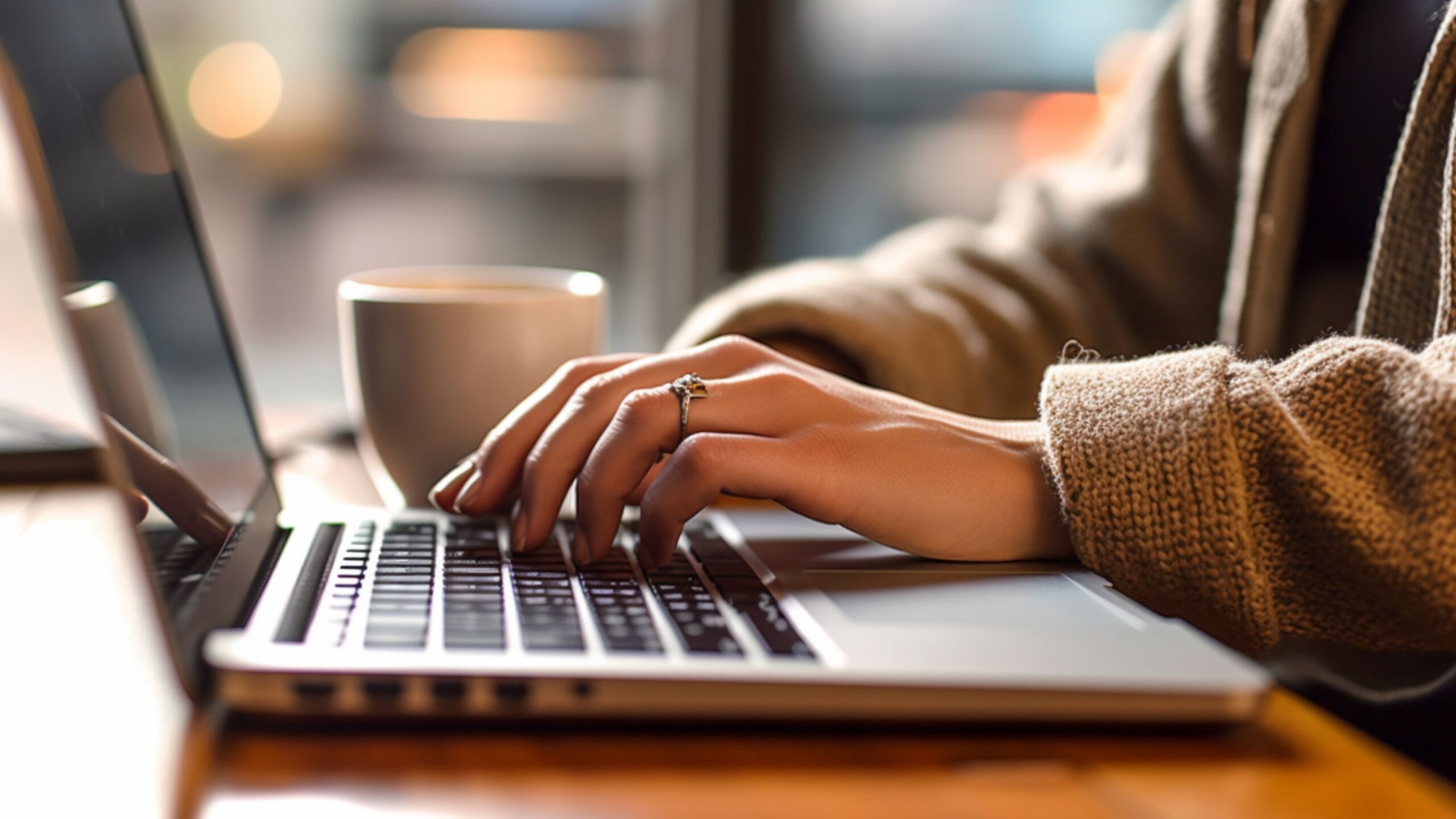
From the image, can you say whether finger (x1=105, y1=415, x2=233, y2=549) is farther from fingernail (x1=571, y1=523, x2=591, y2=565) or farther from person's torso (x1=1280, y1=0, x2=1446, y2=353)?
person's torso (x1=1280, y1=0, x2=1446, y2=353)

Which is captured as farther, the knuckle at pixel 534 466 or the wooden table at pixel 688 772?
the knuckle at pixel 534 466

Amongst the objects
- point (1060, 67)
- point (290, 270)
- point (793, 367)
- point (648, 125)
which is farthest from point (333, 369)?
point (793, 367)

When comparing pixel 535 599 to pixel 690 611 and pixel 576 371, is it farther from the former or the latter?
pixel 576 371

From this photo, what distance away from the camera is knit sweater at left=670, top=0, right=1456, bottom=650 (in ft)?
1.36

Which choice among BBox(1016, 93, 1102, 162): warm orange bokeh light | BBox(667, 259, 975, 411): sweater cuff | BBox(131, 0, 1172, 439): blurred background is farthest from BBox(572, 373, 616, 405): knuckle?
BBox(1016, 93, 1102, 162): warm orange bokeh light

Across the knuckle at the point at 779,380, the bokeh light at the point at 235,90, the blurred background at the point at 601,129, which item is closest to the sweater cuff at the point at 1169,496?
the knuckle at the point at 779,380

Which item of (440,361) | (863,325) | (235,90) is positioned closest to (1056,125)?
(863,325)

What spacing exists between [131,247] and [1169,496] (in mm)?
426

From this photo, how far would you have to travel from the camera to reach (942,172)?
6.10ft

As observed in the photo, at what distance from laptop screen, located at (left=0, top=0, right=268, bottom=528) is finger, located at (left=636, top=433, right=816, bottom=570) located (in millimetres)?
167

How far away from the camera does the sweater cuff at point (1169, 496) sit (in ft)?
1.36

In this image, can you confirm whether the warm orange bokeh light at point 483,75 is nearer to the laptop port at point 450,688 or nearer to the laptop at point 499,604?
the laptop at point 499,604

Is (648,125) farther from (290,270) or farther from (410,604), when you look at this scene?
(410,604)

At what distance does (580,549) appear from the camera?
0.45 meters
